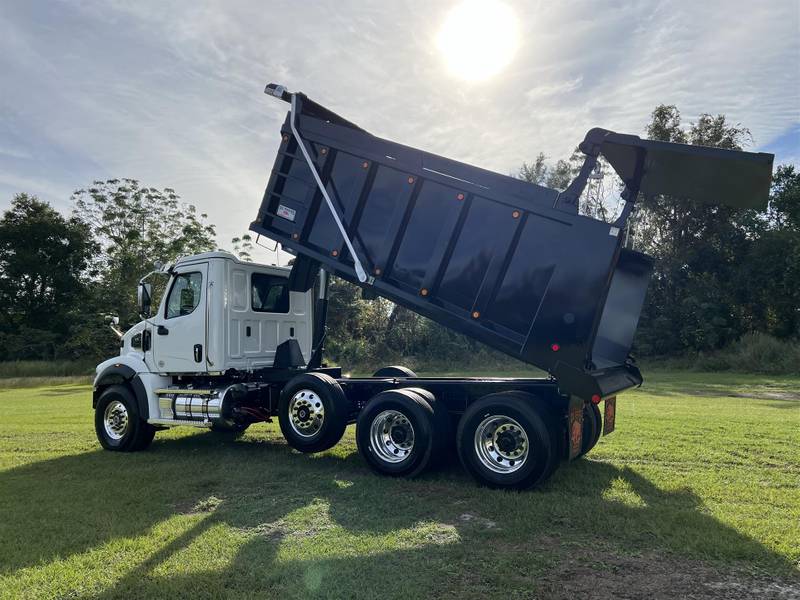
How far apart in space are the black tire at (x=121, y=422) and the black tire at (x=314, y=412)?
2.54m

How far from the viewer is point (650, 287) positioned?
115 ft

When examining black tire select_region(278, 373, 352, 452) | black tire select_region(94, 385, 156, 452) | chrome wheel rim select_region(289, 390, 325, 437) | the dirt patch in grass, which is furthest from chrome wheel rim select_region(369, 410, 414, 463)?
black tire select_region(94, 385, 156, 452)

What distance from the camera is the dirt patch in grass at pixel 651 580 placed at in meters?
3.96

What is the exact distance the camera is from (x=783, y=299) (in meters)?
30.2

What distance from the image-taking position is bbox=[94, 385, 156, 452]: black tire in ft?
29.2

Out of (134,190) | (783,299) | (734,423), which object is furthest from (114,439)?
(134,190)

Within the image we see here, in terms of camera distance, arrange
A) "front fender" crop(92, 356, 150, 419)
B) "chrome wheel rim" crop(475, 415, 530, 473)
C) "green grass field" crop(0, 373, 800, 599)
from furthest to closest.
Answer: "front fender" crop(92, 356, 150, 419) < "chrome wheel rim" crop(475, 415, 530, 473) < "green grass field" crop(0, 373, 800, 599)

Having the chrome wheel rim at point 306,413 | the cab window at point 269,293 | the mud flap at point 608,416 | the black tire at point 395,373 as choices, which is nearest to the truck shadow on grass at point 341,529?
the chrome wheel rim at point 306,413

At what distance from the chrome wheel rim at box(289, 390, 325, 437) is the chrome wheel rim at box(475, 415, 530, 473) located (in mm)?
2223

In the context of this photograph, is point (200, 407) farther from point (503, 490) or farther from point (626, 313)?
point (626, 313)

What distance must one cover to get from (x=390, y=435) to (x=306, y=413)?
1.31 metres

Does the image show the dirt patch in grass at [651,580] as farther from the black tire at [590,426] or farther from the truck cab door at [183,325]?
the truck cab door at [183,325]

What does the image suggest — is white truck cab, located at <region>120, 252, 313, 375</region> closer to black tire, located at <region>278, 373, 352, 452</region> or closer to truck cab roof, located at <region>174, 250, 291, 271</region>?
truck cab roof, located at <region>174, 250, 291, 271</region>

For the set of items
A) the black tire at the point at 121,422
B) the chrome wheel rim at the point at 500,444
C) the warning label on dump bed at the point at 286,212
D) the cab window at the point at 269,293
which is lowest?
the black tire at the point at 121,422
